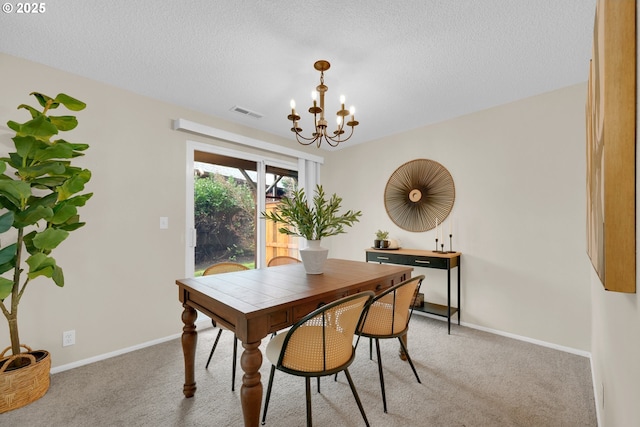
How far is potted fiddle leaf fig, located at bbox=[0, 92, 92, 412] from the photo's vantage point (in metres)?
1.77

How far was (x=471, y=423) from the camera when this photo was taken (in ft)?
5.49

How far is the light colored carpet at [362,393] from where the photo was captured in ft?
5.62

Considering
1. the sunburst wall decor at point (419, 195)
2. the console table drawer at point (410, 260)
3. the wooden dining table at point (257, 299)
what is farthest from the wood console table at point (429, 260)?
the wooden dining table at point (257, 299)

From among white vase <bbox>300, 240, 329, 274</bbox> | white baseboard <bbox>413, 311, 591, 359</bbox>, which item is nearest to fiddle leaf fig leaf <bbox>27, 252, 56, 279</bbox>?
white vase <bbox>300, 240, 329, 274</bbox>

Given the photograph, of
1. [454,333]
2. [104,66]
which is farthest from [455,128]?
[104,66]

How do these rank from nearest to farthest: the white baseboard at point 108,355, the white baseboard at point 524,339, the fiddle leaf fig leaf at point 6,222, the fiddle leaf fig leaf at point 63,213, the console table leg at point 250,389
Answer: the console table leg at point 250,389
the fiddle leaf fig leaf at point 6,222
the fiddle leaf fig leaf at point 63,213
the white baseboard at point 108,355
the white baseboard at point 524,339

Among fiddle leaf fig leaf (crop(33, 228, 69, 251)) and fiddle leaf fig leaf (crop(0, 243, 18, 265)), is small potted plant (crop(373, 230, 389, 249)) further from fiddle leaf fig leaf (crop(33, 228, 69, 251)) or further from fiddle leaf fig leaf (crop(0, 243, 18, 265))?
fiddle leaf fig leaf (crop(0, 243, 18, 265))

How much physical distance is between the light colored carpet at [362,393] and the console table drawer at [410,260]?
0.82 meters

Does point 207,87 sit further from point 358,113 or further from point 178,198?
point 358,113

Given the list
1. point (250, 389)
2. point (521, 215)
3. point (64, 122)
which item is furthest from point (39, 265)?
point (521, 215)

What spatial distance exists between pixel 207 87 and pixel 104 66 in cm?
76

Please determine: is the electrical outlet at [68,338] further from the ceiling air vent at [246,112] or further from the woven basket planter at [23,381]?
the ceiling air vent at [246,112]

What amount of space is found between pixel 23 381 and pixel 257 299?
1.69 metres

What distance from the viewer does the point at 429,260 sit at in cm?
309
